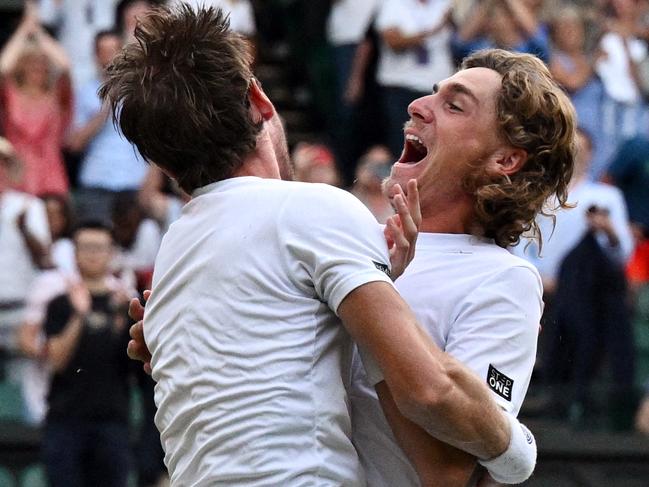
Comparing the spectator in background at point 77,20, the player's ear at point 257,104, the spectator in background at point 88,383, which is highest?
the player's ear at point 257,104

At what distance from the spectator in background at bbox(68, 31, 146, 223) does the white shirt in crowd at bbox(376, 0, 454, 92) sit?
1592mm

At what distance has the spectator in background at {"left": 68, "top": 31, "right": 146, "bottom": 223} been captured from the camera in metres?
8.40

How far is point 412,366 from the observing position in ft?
8.75

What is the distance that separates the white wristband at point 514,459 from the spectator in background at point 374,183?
15.8ft

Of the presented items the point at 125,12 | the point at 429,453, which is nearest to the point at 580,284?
the point at 125,12

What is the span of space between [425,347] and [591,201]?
566 cm

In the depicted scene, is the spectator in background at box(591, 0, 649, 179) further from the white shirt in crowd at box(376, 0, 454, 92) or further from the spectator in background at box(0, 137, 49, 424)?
the spectator in background at box(0, 137, 49, 424)

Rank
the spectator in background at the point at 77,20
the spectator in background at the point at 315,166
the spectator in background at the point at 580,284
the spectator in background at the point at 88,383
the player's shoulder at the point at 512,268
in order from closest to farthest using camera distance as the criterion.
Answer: the player's shoulder at the point at 512,268, the spectator in background at the point at 88,383, the spectator in background at the point at 580,284, the spectator in background at the point at 315,166, the spectator in background at the point at 77,20

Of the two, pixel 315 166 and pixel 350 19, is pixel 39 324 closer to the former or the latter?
pixel 315 166

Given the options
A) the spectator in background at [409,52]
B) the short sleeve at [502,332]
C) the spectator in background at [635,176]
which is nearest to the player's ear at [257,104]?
the short sleeve at [502,332]

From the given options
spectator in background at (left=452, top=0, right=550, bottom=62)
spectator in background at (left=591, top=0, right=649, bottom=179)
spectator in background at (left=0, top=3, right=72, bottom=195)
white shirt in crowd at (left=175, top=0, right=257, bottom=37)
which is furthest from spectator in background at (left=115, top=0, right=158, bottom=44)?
spectator in background at (left=591, top=0, right=649, bottom=179)

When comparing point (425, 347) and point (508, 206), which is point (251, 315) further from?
point (508, 206)

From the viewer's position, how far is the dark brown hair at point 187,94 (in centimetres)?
279

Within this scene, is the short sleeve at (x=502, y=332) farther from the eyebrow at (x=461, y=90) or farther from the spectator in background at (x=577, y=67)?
the spectator in background at (x=577, y=67)
